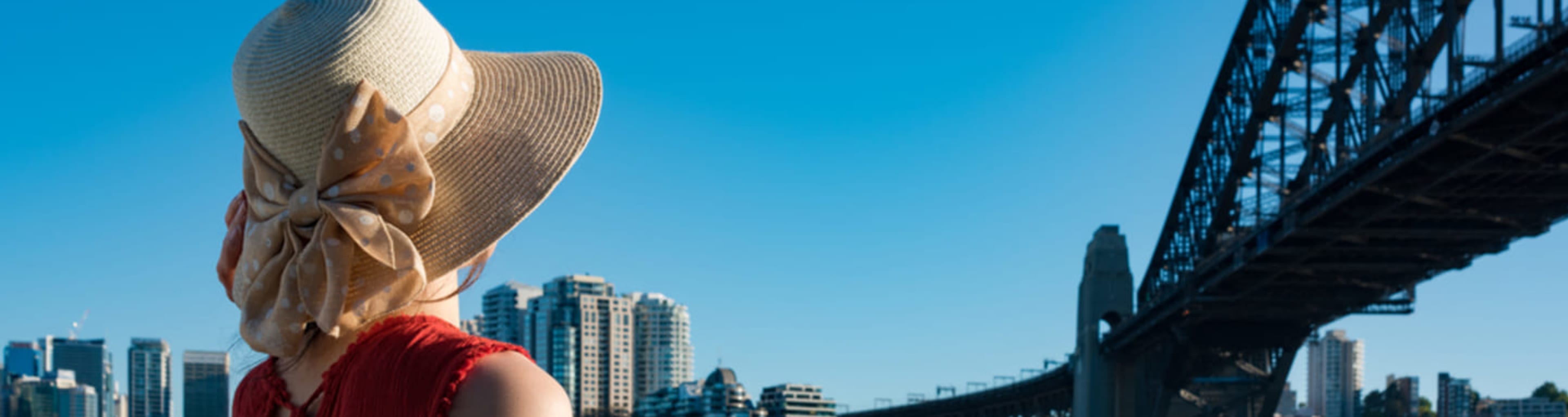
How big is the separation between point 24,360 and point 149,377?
42.6 ft

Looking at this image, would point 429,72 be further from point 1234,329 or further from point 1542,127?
point 1234,329

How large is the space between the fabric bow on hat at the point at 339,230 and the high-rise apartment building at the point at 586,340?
146764 millimetres

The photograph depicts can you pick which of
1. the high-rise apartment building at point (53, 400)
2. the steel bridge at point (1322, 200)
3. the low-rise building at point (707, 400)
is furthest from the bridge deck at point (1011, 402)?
the high-rise apartment building at point (53, 400)

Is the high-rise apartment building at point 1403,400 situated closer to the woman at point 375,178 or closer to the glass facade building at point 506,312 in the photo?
the glass facade building at point 506,312

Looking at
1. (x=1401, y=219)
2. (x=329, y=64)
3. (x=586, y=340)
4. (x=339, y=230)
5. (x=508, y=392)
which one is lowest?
(x=508, y=392)

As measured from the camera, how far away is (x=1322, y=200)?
131 ft

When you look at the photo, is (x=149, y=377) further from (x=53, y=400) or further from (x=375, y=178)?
(x=375, y=178)

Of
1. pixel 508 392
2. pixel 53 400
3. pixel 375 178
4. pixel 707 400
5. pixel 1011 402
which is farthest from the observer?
pixel 53 400

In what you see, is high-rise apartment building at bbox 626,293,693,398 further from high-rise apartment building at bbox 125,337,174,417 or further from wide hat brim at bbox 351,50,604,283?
wide hat brim at bbox 351,50,604,283

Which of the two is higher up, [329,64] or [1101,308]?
[1101,308]

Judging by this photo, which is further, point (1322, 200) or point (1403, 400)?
point (1403, 400)

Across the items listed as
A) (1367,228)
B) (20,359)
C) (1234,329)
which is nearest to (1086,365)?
(1234,329)

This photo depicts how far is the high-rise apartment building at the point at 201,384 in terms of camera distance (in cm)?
11175

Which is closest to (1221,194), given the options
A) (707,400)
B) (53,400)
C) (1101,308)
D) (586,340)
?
(1101,308)
